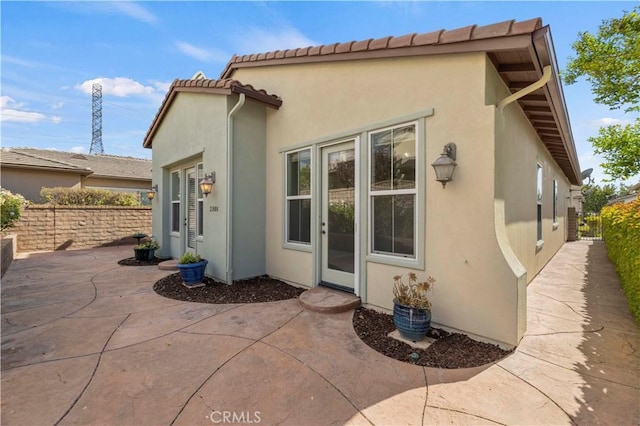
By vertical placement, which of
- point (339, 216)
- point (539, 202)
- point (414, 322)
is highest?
point (539, 202)

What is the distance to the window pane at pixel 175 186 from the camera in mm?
8484

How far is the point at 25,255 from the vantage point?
9.15m

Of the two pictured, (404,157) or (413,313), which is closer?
(413,313)

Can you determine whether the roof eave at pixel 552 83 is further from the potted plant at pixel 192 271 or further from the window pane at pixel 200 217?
the window pane at pixel 200 217

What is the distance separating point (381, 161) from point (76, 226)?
12.4m

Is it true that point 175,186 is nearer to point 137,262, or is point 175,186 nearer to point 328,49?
point 137,262

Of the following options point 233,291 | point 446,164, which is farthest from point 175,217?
point 446,164

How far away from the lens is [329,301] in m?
4.32

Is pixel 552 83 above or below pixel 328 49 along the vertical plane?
below

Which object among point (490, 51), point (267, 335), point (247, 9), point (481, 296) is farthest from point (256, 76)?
point (481, 296)

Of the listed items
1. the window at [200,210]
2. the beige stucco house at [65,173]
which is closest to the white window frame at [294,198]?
the window at [200,210]

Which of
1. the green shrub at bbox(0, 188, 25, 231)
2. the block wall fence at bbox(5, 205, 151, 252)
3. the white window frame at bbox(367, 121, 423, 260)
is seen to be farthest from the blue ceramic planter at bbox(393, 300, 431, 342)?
the block wall fence at bbox(5, 205, 151, 252)

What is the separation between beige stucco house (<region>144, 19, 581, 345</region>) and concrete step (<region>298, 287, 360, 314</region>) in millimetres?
198

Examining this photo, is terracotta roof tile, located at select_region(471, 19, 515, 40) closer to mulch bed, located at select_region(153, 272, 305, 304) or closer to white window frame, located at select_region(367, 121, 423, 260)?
white window frame, located at select_region(367, 121, 423, 260)
